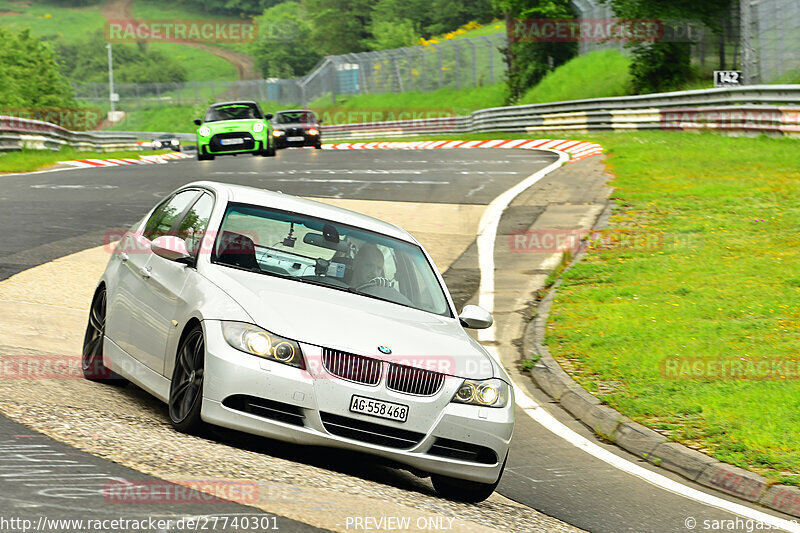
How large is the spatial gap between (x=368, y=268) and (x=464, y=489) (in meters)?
1.65

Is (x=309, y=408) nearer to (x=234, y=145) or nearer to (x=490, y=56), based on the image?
(x=234, y=145)

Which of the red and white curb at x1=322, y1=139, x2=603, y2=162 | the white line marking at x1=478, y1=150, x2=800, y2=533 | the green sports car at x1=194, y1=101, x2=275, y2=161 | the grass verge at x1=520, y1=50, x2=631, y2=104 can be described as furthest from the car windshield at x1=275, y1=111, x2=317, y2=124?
the white line marking at x1=478, y1=150, x2=800, y2=533

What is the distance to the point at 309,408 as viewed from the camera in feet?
19.6

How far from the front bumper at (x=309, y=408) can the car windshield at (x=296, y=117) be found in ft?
117

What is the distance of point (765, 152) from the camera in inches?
933

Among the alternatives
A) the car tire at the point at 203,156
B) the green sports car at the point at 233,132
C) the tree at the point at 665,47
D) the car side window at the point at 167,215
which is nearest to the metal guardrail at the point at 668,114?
the tree at the point at 665,47

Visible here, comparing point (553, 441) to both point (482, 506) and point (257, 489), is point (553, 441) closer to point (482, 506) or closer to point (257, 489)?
point (482, 506)

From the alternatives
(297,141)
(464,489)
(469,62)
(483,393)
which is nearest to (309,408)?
(483,393)

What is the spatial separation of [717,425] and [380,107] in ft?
218

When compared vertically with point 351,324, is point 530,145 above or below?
above

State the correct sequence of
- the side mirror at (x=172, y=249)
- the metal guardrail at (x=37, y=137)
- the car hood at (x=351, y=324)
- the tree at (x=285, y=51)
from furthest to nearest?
the tree at (x=285, y=51)
the metal guardrail at (x=37, y=137)
the side mirror at (x=172, y=249)
the car hood at (x=351, y=324)

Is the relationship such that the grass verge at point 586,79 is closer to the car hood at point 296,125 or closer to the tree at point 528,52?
the tree at point 528,52

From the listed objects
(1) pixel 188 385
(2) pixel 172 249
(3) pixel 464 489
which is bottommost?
(3) pixel 464 489

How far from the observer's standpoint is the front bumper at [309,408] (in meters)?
5.96
